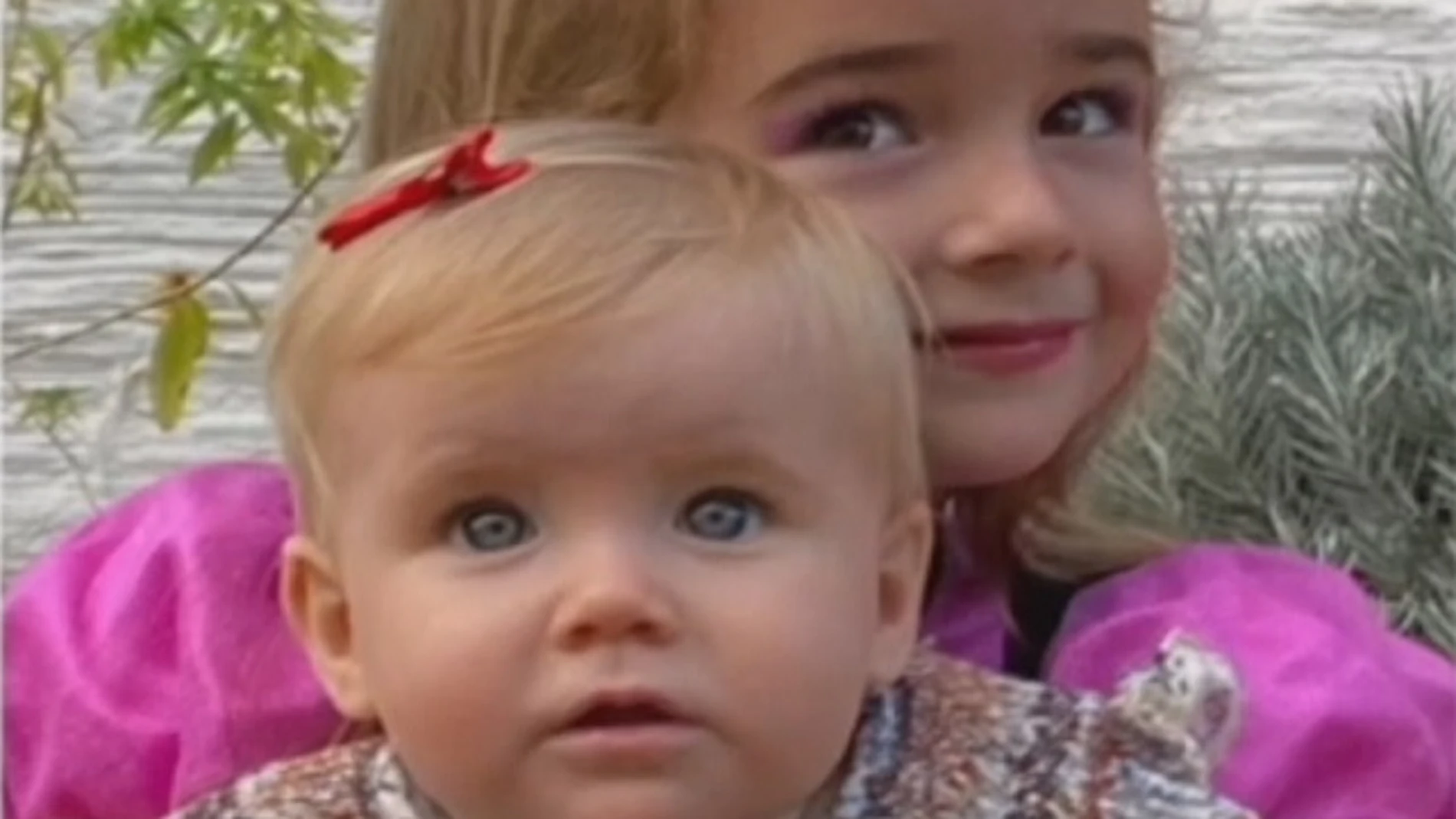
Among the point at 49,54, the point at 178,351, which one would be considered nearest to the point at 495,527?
the point at 178,351

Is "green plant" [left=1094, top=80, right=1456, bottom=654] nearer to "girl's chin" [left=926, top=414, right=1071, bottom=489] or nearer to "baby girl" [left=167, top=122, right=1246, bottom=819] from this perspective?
"girl's chin" [left=926, top=414, right=1071, bottom=489]

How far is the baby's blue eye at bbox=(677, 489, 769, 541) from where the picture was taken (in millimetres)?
1211

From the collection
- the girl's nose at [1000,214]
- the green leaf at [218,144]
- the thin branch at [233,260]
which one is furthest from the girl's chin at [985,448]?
the green leaf at [218,144]

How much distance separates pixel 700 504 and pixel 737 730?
0.07 m

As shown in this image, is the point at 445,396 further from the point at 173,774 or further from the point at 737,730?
the point at 173,774

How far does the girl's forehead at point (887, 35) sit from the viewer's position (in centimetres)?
142

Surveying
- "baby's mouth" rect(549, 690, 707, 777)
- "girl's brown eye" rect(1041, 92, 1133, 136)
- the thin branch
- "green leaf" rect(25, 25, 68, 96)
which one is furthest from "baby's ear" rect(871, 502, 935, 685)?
"green leaf" rect(25, 25, 68, 96)

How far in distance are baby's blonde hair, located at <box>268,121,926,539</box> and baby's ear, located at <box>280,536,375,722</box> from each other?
11 millimetres

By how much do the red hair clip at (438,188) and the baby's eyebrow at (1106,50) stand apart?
0.84 feet

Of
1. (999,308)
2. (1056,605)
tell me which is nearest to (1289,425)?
(1056,605)

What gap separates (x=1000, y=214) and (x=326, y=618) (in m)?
0.29

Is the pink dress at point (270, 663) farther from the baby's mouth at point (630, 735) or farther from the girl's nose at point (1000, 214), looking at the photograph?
the baby's mouth at point (630, 735)

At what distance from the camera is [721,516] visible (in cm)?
122

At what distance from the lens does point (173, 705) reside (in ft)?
5.01
